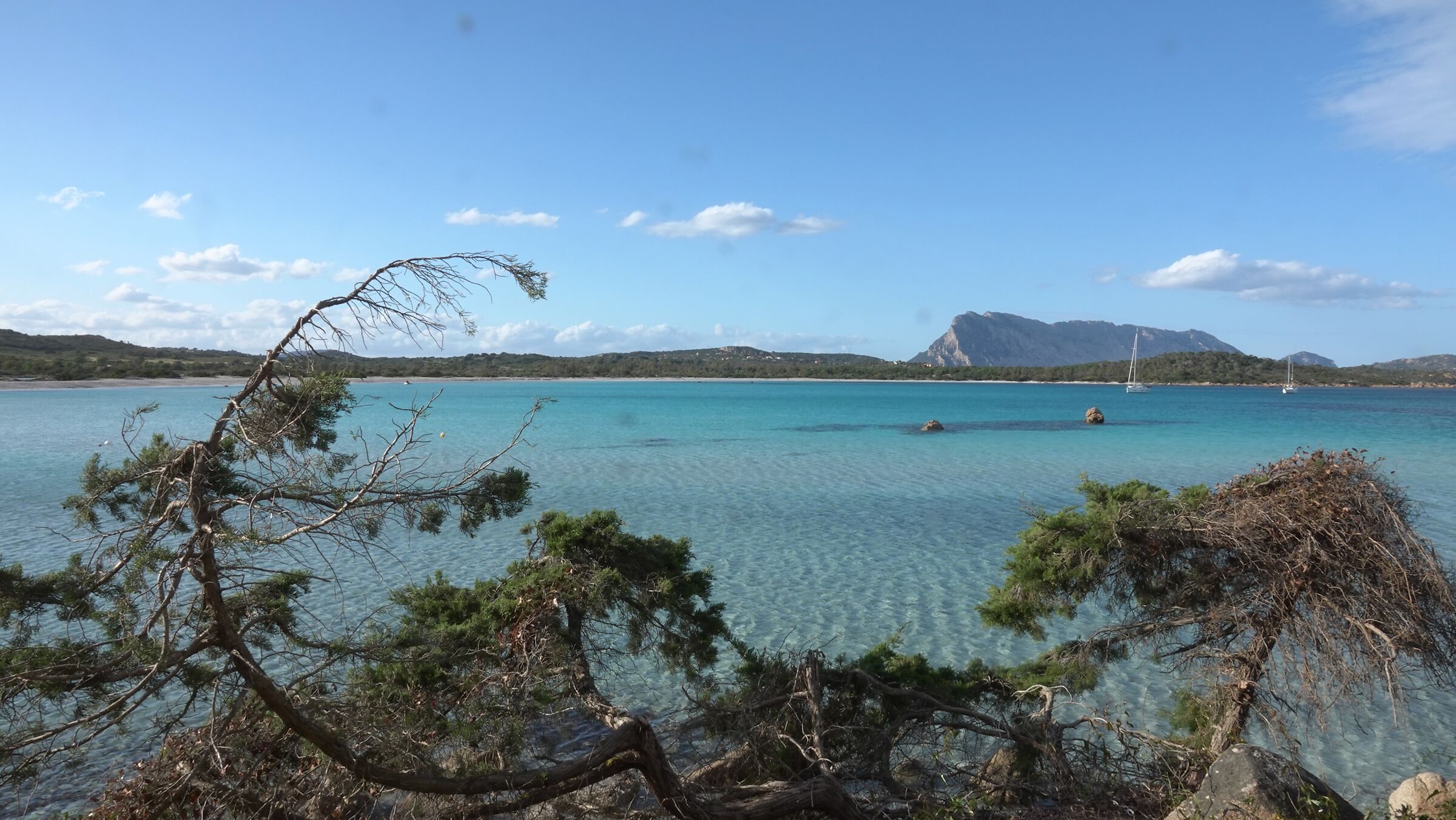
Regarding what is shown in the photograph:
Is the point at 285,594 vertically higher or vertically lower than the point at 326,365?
lower

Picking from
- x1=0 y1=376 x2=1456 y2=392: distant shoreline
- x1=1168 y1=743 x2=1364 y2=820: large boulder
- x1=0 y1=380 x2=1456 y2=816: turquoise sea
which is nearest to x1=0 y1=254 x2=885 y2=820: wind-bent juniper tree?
x1=0 y1=380 x2=1456 y2=816: turquoise sea

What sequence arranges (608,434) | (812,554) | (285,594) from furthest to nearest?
(608,434) → (812,554) → (285,594)

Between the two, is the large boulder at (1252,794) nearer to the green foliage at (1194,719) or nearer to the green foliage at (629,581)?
the green foliage at (1194,719)

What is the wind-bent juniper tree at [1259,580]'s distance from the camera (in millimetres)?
5242

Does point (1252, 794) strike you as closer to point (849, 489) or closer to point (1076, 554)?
point (1076, 554)

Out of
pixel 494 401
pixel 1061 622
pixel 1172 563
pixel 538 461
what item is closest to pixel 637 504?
pixel 538 461

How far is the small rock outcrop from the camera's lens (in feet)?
15.1

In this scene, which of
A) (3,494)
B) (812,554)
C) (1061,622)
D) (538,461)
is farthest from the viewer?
(538,461)

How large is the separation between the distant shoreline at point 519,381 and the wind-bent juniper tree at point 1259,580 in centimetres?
7197

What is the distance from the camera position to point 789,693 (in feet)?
19.9

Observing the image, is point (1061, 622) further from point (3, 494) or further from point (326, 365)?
point (3, 494)

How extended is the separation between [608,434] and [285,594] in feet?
115

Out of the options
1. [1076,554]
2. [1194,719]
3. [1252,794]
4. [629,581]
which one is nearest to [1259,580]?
[1076,554]

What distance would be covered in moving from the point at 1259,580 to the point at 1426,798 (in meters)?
1.47
